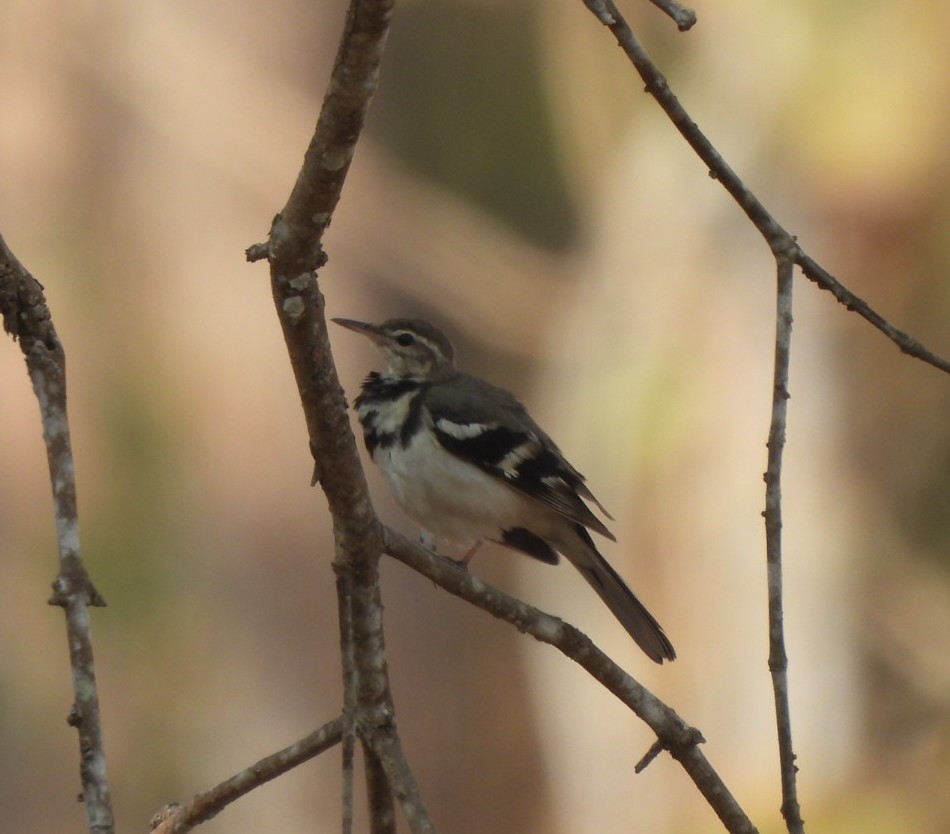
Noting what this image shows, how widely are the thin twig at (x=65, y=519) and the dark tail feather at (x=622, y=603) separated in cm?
156

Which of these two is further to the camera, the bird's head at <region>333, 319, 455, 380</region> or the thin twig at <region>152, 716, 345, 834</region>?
the bird's head at <region>333, 319, 455, 380</region>

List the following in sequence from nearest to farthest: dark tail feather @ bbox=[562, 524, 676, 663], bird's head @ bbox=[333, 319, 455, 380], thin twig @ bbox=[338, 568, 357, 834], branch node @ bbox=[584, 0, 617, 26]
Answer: thin twig @ bbox=[338, 568, 357, 834]
branch node @ bbox=[584, 0, 617, 26]
dark tail feather @ bbox=[562, 524, 676, 663]
bird's head @ bbox=[333, 319, 455, 380]

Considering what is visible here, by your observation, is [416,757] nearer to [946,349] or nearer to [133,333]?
[133,333]

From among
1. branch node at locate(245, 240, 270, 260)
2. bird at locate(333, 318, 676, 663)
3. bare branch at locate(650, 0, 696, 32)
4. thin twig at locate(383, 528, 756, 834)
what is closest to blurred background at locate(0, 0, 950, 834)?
bird at locate(333, 318, 676, 663)

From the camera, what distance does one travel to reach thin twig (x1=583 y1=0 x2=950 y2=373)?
1688mm

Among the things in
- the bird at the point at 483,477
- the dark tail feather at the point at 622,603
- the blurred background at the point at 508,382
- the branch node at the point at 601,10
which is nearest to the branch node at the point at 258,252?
the branch node at the point at 601,10

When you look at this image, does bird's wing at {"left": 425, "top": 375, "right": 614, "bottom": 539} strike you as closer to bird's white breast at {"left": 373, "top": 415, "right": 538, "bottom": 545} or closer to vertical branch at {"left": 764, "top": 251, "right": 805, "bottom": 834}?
bird's white breast at {"left": 373, "top": 415, "right": 538, "bottom": 545}

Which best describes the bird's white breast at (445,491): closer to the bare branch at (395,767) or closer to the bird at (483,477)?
the bird at (483,477)

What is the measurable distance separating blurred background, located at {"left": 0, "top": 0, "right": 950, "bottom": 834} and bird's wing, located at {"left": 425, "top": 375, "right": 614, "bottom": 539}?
1.94 meters

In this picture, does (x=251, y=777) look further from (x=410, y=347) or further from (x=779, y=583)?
(x=410, y=347)

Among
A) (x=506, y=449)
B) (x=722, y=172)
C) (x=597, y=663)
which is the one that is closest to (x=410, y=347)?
(x=506, y=449)

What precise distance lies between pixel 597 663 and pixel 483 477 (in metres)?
1.07

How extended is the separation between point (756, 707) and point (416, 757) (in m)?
1.41

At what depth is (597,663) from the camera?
6.62ft
